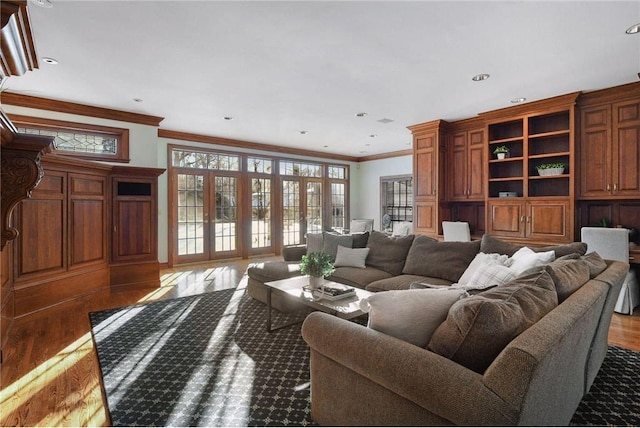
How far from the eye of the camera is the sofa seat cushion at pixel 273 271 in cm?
377

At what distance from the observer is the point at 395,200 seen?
883 centimetres

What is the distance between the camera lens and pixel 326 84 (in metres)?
3.81

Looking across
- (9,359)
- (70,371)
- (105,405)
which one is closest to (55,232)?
(9,359)

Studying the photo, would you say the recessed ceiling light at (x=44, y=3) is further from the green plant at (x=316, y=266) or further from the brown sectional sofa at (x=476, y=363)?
the brown sectional sofa at (x=476, y=363)

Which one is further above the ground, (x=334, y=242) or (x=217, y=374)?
(x=334, y=242)

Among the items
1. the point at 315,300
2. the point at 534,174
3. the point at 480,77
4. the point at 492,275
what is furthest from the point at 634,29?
the point at 315,300

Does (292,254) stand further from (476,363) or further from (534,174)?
(534,174)

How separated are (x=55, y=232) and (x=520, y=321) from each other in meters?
4.70

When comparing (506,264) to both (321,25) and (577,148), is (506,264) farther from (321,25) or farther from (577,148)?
(577,148)

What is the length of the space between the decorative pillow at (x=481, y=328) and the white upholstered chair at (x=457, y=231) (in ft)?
11.2

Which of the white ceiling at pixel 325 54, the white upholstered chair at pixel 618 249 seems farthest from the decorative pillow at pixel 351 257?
the white upholstered chair at pixel 618 249

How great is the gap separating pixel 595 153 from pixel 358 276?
3.45 m

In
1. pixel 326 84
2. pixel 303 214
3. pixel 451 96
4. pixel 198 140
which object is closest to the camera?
pixel 326 84

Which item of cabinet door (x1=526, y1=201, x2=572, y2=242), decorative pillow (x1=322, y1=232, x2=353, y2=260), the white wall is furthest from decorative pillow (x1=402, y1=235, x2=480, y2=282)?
the white wall
